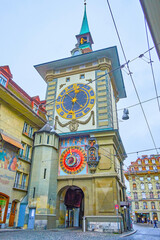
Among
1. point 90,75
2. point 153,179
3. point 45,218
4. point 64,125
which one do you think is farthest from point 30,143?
point 153,179

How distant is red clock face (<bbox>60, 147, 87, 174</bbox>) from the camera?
80.7ft

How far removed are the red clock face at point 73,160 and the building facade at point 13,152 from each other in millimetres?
4304

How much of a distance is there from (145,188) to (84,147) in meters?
49.9

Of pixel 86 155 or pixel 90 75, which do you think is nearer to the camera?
pixel 86 155

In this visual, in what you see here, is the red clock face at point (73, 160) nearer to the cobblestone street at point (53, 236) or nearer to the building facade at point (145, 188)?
the cobblestone street at point (53, 236)

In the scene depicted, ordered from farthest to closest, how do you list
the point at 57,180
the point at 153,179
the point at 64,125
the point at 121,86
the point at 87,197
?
the point at 153,179, the point at 121,86, the point at 64,125, the point at 57,180, the point at 87,197

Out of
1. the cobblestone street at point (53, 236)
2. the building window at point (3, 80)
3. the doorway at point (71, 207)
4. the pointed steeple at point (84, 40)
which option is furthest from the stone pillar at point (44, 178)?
the pointed steeple at point (84, 40)

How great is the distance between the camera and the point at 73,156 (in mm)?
25203

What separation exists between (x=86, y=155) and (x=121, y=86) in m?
16.6

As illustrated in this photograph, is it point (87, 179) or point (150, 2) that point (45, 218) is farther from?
point (150, 2)

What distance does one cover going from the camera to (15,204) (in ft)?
70.1

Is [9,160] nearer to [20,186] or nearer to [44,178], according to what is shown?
[20,186]

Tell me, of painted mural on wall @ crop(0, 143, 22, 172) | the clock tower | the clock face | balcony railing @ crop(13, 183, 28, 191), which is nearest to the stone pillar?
the clock tower

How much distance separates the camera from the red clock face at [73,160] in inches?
968
